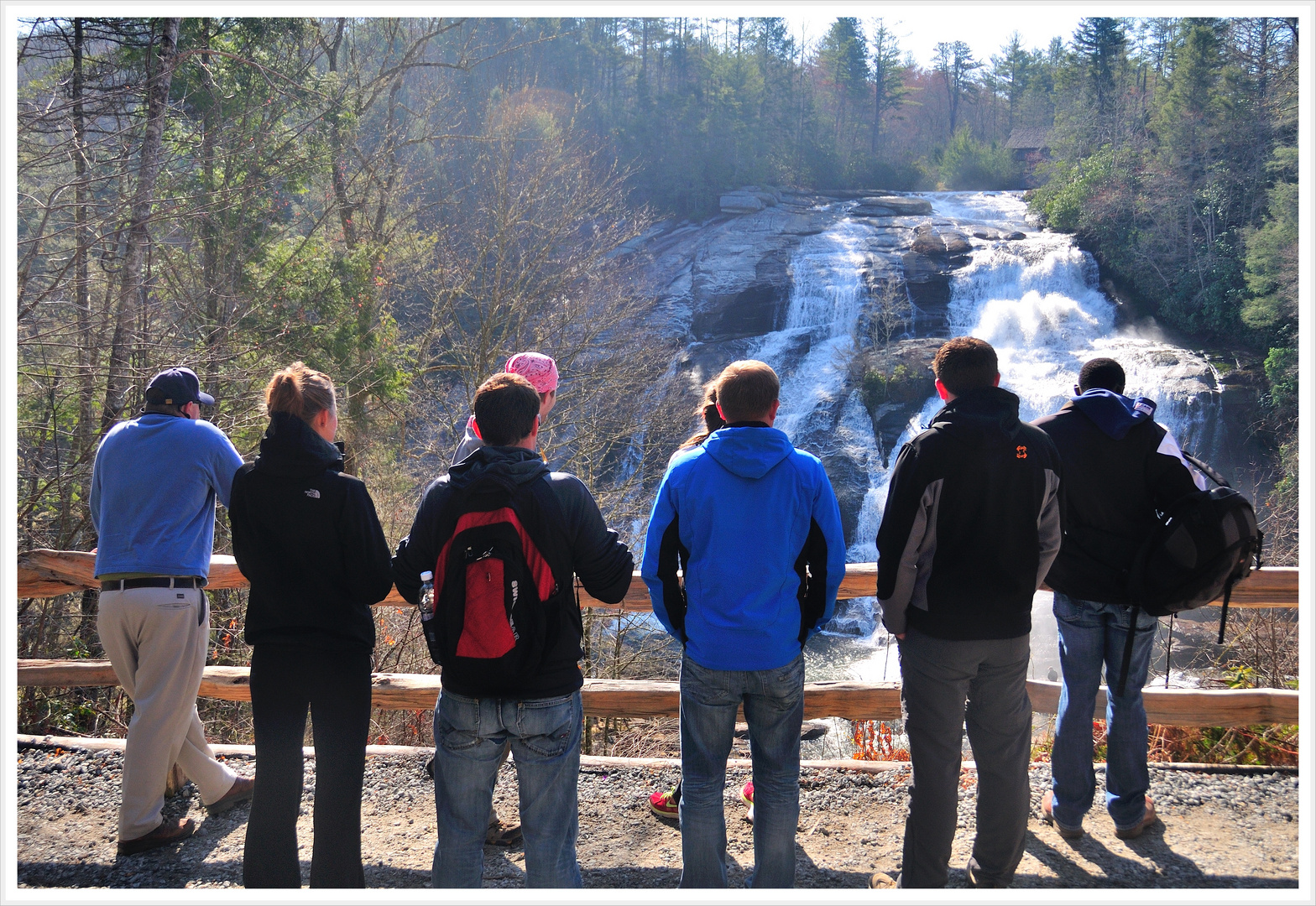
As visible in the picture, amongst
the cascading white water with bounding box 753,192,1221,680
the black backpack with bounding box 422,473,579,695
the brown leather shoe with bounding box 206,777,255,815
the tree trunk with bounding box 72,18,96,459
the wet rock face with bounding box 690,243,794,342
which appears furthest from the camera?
the wet rock face with bounding box 690,243,794,342

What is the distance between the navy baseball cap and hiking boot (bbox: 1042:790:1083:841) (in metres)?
3.83

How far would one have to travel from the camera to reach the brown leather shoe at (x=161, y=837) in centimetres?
365

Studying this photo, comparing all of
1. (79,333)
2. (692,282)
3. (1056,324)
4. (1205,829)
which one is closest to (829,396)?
(1056,324)

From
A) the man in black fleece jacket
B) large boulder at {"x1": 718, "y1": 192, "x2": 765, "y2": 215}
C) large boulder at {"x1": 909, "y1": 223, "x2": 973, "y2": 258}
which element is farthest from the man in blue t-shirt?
large boulder at {"x1": 718, "y1": 192, "x2": 765, "y2": 215}

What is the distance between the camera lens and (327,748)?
297cm

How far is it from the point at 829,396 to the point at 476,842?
25569 mm

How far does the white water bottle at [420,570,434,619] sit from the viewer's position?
9.11ft

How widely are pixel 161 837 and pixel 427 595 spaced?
199 centimetres

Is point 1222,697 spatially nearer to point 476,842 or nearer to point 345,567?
point 476,842

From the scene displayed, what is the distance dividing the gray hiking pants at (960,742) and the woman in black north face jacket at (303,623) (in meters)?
1.90

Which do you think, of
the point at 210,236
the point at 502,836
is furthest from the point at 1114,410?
the point at 210,236

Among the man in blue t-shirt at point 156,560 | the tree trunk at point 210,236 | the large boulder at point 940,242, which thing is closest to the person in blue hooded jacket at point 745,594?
the man in blue t-shirt at point 156,560

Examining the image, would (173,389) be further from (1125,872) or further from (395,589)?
(1125,872)

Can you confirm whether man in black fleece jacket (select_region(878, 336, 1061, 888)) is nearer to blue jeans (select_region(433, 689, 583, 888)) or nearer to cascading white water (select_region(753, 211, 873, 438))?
blue jeans (select_region(433, 689, 583, 888))
